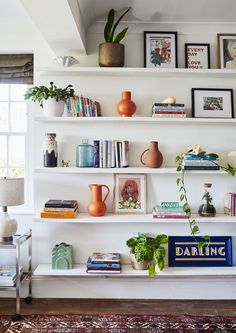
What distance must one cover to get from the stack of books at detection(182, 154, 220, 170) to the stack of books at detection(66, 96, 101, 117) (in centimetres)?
92

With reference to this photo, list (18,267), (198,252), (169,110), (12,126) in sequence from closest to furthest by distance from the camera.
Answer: (18,267) → (169,110) → (198,252) → (12,126)

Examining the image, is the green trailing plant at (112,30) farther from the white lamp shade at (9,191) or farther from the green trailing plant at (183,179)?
the white lamp shade at (9,191)

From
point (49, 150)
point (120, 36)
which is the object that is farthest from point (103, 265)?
point (120, 36)

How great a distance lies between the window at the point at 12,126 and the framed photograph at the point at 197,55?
5.31 feet

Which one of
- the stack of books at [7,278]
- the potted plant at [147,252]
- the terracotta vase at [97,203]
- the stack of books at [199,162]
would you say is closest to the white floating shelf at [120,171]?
the stack of books at [199,162]

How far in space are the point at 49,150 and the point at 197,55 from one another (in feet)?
5.39

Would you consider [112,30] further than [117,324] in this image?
Yes

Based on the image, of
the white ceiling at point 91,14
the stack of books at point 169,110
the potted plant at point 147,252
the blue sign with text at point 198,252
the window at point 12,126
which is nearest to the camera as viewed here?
the white ceiling at point 91,14

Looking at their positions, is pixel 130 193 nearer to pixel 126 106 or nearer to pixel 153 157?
pixel 153 157

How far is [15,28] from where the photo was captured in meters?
3.14

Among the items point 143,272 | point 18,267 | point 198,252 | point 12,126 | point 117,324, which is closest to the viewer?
point 117,324

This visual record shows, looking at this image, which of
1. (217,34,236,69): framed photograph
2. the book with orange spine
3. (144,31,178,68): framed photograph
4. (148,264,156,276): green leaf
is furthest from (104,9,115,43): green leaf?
(148,264,156,276): green leaf

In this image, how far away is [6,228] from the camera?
2.81 metres

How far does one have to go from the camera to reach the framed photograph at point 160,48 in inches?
122
